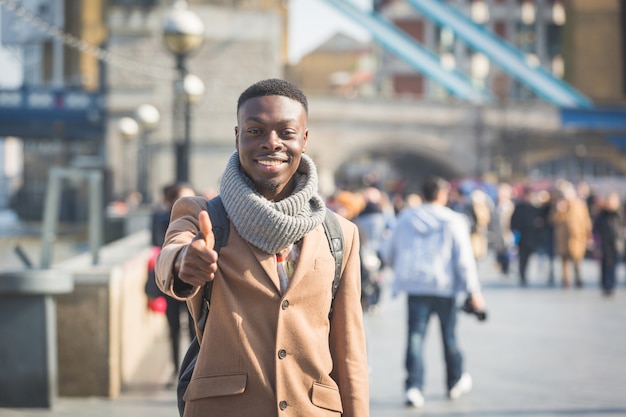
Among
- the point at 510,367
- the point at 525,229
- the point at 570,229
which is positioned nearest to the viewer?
the point at 510,367

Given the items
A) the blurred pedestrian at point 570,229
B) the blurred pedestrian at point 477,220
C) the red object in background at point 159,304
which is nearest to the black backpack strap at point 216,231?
the red object in background at point 159,304

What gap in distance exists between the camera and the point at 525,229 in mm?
18500

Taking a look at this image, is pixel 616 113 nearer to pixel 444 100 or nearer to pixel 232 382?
pixel 444 100

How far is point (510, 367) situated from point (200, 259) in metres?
6.83

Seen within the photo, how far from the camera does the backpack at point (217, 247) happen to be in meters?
2.88

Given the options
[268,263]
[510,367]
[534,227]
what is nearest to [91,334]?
[510,367]

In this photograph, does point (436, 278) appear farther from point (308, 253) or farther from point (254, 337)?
point (254, 337)

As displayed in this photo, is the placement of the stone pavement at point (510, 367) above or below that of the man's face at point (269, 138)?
below

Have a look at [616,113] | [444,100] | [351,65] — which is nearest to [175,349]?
[444,100]

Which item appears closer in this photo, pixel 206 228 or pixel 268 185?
pixel 206 228

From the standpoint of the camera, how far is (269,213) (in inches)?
110

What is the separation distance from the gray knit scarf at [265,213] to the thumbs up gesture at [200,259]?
204 mm

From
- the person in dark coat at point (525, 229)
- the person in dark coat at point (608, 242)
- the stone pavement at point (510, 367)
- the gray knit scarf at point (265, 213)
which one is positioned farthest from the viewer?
the person in dark coat at point (525, 229)

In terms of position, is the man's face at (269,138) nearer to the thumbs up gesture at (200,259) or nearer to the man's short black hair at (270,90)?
the man's short black hair at (270,90)
